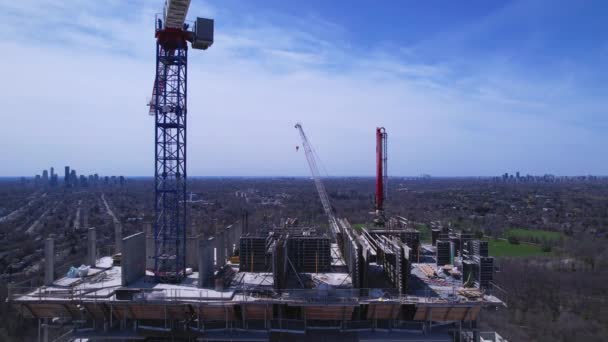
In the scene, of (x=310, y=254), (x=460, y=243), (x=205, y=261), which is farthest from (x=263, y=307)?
(x=460, y=243)

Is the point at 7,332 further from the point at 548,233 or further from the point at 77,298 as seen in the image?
the point at 548,233

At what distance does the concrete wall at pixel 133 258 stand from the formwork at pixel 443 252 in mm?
17913

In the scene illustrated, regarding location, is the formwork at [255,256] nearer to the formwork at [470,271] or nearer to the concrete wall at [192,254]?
the concrete wall at [192,254]

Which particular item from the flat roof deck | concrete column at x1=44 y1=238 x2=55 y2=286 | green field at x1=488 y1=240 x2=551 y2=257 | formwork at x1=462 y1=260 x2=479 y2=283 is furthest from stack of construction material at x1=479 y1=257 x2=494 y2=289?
green field at x1=488 y1=240 x2=551 y2=257

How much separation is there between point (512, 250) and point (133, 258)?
205 feet

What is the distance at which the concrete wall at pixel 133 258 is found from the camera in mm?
21391

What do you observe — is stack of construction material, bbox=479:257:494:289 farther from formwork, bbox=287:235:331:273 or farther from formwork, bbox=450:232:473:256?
formwork, bbox=287:235:331:273

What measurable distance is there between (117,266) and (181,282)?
5980mm

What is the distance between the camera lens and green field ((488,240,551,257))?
64.2 m

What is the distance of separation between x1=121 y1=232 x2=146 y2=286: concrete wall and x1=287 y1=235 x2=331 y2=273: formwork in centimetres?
833

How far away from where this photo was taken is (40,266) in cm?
5728

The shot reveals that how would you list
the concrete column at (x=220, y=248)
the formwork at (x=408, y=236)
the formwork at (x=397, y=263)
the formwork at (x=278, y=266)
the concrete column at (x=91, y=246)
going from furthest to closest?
the formwork at (x=408, y=236) → the concrete column at (x=91, y=246) → the concrete column at (x=220, y=248) → the formwork at (x=278, y=266) → the formwork at (x=397, y=263)

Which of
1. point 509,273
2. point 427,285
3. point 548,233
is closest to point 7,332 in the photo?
point 427,285

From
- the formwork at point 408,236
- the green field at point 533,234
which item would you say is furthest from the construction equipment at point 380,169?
the green field at point 533,234
